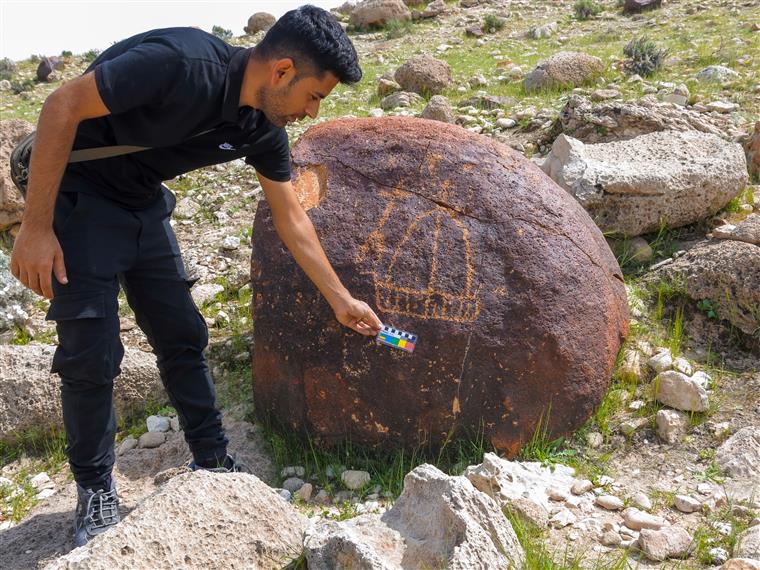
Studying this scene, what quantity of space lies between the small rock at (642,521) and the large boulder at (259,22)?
1352 centimetres

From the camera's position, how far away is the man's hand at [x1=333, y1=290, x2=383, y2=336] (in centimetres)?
267

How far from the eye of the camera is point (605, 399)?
312 cm

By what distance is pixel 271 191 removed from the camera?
2.62 m

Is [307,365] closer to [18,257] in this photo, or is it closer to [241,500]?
[241,500]

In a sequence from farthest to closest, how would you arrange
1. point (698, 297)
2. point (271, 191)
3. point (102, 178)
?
point (698, 297) < point (271, 191) < point (102, 178)

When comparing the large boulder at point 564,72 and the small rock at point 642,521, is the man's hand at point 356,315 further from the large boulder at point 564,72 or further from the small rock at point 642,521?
the large boulder at point 564,72

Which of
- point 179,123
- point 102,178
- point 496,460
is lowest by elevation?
point 496,460

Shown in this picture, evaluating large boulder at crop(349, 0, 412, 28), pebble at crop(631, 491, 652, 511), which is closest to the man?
pebble at crop(631, 491, 652, 511)

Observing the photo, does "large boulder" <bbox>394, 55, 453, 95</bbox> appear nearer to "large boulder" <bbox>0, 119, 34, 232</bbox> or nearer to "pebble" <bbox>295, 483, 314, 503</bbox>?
"large boulder" <bbox>0, 119, 34, 232</bbox>

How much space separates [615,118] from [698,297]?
1.71 metres

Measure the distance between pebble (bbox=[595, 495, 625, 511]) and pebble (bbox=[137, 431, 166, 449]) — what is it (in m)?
→ 1.85

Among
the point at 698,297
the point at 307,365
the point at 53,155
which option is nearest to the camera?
the point at 53,155

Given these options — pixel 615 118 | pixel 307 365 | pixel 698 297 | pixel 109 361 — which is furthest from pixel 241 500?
pixel 615 118

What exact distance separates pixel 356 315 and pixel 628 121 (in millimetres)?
3002
